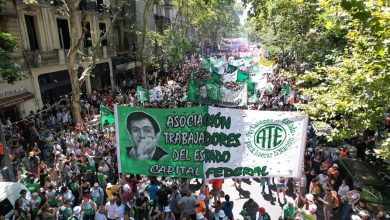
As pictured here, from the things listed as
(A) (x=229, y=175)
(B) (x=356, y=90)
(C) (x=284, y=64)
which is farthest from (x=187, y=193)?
(C) (x=284, y=64)

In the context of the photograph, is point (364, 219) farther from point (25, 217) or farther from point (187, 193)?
point (25, 217)

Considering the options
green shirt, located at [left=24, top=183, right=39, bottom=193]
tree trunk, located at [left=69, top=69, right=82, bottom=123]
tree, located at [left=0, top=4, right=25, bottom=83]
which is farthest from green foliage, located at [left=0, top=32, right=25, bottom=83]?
green shirt, located at [left=24, top=183, right=39, bottom=193]

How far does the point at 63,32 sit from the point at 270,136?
66.1 ft

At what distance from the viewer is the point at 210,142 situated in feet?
25.5

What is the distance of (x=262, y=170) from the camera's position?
25.1ft

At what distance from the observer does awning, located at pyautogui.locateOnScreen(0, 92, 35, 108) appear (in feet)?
54.3

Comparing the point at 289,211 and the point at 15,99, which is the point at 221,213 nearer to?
the point at 289,211


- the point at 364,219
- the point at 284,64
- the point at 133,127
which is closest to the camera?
the point at 364,219

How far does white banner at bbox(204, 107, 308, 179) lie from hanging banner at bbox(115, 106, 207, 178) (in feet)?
1.25

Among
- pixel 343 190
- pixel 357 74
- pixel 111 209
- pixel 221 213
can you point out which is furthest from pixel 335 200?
pixel 111 209

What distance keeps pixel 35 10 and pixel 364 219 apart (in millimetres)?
20165

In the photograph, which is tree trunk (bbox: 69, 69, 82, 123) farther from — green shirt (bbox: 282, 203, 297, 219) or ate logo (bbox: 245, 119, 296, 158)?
green shirt (bbox: 282, 203, 297, 219)

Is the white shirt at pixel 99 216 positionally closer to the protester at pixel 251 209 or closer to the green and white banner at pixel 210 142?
the green and white banner at pixel 210 142

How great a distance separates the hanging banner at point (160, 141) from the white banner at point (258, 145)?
1.25 feet
